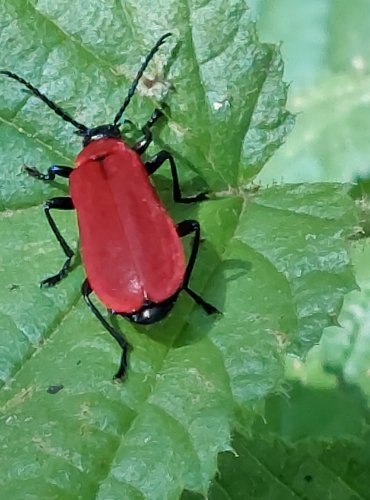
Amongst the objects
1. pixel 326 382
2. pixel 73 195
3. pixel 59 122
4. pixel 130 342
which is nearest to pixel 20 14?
pixel 59 122

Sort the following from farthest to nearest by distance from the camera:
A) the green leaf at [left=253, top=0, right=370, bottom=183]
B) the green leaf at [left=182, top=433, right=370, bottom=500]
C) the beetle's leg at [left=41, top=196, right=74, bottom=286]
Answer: the green leaf at [left=253, top=0, right=370, bottom=183], the green leaf at [left=182, top=433, right=370, bottom=500], the beetle's leg at [left=41, top=196, right=74, bottom=286]

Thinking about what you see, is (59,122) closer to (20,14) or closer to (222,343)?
(20,14)

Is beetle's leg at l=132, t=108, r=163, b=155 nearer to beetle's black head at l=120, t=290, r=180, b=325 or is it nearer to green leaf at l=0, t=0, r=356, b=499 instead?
green leaf at l=0, t=0, r=356, b=499

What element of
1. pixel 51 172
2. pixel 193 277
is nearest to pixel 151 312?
pixel 193 277

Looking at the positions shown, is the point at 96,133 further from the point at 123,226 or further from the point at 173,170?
the point at 123,226

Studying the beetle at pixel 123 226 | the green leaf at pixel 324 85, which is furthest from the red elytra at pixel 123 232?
the green leaf at pixel 324 85

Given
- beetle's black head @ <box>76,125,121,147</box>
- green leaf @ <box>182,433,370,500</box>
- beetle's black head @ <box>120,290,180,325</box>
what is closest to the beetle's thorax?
beetle's black head @ <box>76,125,121,147</box>
